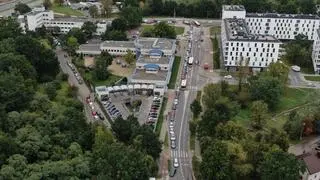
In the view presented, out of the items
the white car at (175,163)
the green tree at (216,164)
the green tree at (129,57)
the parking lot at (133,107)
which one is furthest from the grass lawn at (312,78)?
the green tree at (216,164)

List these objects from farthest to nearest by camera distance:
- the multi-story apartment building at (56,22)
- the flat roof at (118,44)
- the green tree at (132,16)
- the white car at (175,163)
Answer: the green tree at (132,16) < the multi-story apartment building at (56,22) < the flat roof at (118,44) < the white car at (175,163)

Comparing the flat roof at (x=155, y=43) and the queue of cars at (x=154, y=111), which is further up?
the flat roof at (x=155, y=43)

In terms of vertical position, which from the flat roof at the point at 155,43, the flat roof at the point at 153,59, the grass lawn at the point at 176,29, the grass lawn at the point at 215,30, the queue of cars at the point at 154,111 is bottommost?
the queue of cars at the point at 154,111

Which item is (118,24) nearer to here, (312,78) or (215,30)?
(215,30)

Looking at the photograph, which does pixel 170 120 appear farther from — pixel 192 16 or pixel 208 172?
pixel 192 16

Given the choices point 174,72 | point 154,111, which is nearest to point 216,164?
point 154,111

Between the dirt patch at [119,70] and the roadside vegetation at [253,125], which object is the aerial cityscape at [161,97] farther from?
the dirt patch at [119,70]
